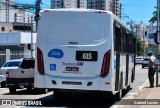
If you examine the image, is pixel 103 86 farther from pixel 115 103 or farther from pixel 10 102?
pixel 10 102

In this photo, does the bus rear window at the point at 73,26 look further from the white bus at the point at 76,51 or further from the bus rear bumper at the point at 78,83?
the bus rear bumper at the point at 78,83

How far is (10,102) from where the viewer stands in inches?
635

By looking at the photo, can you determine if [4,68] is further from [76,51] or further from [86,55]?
[86,55]

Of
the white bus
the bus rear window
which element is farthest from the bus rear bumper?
the bus rear window

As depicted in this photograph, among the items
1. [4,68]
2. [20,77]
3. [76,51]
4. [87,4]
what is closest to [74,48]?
[76,51]

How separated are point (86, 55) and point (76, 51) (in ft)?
1.15

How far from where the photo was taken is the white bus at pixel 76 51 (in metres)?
13.9

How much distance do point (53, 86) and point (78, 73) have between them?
0.93 meters

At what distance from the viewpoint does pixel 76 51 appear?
14172 millimetres

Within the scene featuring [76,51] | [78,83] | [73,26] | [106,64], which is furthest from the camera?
[73,26]

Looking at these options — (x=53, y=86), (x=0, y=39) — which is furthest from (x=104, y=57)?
(x=0, y=39)

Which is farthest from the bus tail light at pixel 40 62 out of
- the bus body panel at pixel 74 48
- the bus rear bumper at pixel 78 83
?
the bus rear bumper at pixel 78 83

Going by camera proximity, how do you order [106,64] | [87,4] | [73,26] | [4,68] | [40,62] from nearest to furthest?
[106,64] → [73,26] → [40,62] → [4,68] → [87,4]

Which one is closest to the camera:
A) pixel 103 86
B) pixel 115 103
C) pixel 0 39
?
pixel 103 86
